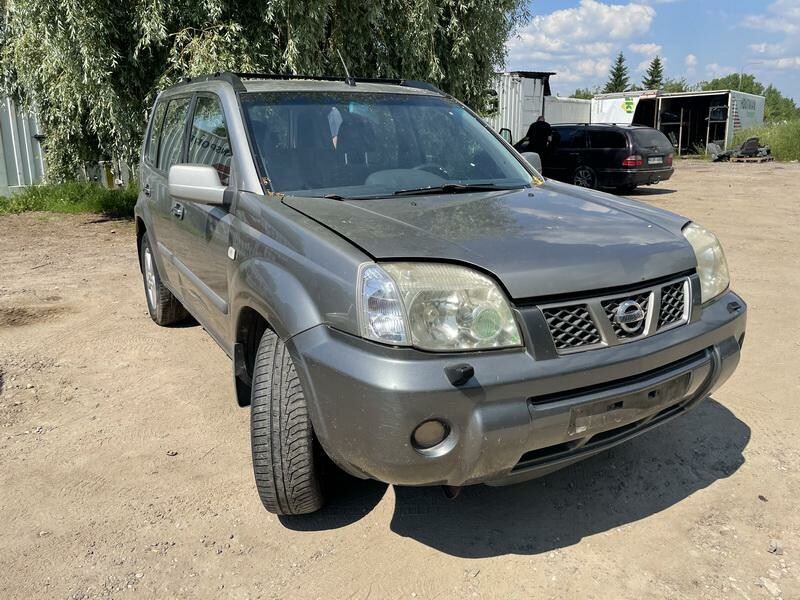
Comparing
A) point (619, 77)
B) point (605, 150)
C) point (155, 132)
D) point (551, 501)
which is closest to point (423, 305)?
point (551, 501)

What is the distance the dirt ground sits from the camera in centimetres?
243

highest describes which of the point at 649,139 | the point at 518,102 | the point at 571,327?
the point at 518,102

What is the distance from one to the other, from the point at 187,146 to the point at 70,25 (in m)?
5.65

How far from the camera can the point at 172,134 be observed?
4.38m

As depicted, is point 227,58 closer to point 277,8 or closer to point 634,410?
point 277,8

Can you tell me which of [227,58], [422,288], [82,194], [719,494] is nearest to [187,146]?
[422,288]

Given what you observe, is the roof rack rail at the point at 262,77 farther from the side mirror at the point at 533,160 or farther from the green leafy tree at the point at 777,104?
the green leafy tree at the point at 777,104

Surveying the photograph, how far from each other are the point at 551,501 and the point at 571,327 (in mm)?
1024

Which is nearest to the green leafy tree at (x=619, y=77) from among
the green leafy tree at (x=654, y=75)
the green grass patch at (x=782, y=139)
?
the green leafy tree at (x=654, y=75)

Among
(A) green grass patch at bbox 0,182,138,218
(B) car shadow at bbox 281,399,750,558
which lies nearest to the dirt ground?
(B) car shadow at bbox 281,399,750,558

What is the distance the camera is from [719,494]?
294cm

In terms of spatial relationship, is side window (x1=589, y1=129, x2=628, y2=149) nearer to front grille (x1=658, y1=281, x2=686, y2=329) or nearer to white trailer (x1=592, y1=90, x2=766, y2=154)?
front grille (x1=658, y1=281, x2=686, y2=329)

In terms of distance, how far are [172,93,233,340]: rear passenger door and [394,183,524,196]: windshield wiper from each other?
2.75 ft

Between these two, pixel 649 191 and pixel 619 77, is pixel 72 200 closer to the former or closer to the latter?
pixel 649 191
